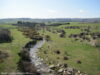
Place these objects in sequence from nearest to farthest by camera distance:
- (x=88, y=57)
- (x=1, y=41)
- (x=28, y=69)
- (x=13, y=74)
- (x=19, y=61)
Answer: (x=13, y=74) < (x=28, y=69) < (x=19, y=61) < (x=88, y=57) < (x=1, y=41)

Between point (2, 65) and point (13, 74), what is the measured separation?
4533 mm

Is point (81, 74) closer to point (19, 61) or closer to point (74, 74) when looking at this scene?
point (74, 74)

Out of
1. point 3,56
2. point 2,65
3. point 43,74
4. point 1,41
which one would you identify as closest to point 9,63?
point 2,65

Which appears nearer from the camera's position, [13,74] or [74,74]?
[13,74]

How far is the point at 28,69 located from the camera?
25203 mm

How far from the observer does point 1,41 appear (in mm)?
47875

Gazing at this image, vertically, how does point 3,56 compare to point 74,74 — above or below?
above

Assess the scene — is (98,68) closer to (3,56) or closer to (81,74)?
(81,74)

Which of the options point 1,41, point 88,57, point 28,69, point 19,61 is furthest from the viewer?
point 1,41

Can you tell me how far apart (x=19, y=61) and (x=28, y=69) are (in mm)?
4718

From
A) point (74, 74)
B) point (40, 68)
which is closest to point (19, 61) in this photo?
point (40, 68)

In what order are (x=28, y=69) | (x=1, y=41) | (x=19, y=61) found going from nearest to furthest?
(x=28, y=69)
(x=19, y=61)
(x=1, y=41)

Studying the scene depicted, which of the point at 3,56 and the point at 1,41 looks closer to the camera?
the point at 3,56

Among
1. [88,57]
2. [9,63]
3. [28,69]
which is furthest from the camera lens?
[88,57]
